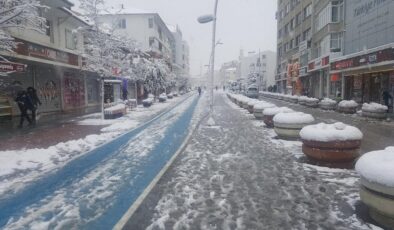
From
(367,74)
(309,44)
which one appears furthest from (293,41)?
(367,74)

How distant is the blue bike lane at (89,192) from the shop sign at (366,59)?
22023mm

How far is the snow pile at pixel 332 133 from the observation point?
899 cm

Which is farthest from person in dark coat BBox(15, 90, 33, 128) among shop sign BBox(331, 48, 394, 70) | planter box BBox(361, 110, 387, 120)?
shop sign BBox(331, 48, 394, 70)

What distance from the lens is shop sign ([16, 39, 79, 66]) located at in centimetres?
2076

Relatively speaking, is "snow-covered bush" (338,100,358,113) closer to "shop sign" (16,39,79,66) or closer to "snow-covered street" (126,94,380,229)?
"snow-covered street" (126,94,380,229)

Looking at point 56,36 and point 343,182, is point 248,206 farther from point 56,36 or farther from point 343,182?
point 56,36

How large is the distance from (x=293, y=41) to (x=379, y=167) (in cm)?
6821

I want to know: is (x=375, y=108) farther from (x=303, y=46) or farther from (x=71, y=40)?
(x=303, y=46)

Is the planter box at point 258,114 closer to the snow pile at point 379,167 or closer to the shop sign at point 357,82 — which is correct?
the snow pile at point 379,167

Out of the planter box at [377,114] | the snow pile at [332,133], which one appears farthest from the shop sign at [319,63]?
the snow pile at [332,133]

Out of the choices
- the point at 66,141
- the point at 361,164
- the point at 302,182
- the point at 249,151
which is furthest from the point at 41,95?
the point at 361,164

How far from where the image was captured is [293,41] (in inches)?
2788

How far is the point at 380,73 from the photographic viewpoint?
3366cm

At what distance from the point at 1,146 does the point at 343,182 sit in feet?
33.1
